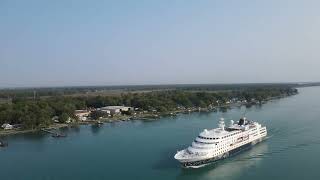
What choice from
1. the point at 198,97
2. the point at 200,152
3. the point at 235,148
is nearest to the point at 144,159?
the point at 200,152

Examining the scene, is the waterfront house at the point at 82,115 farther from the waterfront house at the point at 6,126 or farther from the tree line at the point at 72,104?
the waterfront house at the point at 6,126

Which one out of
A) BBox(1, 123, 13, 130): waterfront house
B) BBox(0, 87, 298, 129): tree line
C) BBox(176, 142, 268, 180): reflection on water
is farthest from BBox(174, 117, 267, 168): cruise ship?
BBox(1, 123, 13, 130): waterfront house

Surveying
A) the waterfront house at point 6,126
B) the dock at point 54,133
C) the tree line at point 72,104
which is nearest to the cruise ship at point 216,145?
the dock at point 54,133

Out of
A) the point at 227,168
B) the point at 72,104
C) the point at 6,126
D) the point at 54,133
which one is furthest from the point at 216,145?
the point at 72,104

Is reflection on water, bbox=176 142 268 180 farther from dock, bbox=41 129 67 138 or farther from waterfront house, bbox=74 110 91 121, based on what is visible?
waterfront house, bbox=74 110 91 121

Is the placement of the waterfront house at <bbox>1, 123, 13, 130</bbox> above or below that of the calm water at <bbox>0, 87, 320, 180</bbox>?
above

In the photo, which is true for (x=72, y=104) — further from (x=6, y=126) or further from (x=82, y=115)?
(x=6, y=126)

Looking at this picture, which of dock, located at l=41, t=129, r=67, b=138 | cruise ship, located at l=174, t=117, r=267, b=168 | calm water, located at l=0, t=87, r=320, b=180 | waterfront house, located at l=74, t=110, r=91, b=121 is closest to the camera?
calm water, located at l=0, t=87, r=320, b=180
